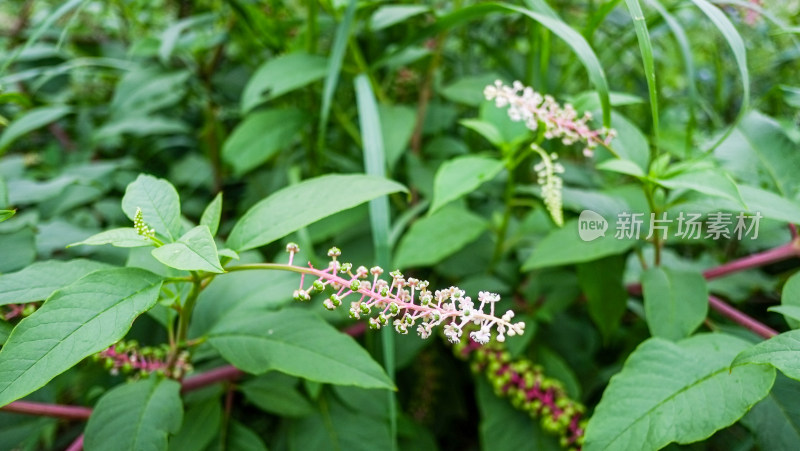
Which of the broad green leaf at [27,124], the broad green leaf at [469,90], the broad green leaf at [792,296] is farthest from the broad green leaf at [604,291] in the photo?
the broad green leaf at [27,124]

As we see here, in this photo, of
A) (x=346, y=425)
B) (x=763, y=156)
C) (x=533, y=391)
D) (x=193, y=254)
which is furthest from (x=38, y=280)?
(x=763, y=156)

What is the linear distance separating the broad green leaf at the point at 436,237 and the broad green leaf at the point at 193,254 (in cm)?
45

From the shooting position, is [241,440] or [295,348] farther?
[241,440]

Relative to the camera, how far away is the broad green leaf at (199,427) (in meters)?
0.79

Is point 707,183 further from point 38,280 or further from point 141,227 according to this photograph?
point 38,280

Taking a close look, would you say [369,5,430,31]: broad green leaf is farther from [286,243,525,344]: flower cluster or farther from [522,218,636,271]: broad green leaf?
[286,243,525,344]: flower cluster

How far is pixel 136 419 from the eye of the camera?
26.4 inches

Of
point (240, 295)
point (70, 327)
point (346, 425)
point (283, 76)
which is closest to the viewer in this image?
point (70, 327)

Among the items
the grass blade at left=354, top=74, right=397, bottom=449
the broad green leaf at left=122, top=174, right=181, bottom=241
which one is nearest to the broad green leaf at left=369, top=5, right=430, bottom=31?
the grass blade at left=354, top=74, right=397, bottom=449

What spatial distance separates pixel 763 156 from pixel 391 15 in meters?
0.79

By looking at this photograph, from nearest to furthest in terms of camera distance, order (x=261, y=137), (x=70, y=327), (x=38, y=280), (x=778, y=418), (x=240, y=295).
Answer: (x=70, y=327) → (x=38, y=280) → (x=778, y=418) → (x=240, y=295) → (x=261, y=137)

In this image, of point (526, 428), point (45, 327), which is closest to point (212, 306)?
point (45, 327)

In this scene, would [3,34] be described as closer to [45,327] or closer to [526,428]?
[45,327]

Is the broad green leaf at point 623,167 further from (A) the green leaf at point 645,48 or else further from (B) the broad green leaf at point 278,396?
(B) the broad green leaf at point 278,396
